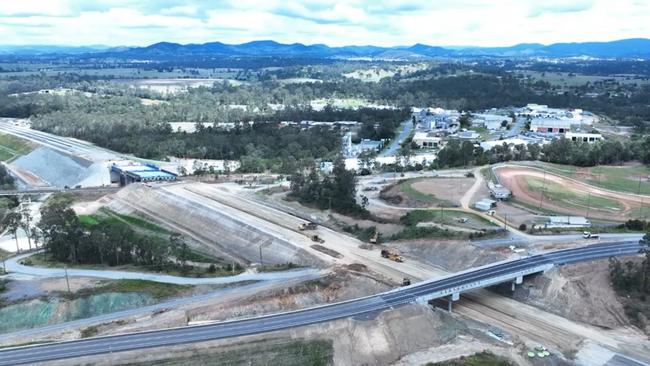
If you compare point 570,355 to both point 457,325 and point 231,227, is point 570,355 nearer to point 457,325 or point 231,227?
point 457,325

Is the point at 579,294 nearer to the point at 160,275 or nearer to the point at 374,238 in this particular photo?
the point at 374,238

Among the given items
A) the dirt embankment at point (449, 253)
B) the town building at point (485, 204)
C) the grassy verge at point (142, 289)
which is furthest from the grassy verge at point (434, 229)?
the grassy verge at point (142, 289)

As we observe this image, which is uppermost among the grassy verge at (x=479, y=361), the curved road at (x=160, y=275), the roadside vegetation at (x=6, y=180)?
the curved road at (x=160, y=275)

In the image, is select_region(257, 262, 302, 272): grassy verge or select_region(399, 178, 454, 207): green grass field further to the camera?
select_region(399, 178, 454, 207): green grass field

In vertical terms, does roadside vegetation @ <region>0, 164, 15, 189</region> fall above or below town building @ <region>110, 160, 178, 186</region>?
below

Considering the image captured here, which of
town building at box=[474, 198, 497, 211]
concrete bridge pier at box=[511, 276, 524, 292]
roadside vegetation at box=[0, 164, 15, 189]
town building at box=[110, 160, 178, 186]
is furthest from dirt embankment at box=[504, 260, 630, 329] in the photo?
roadside vegetation at box=[0, 164, 15, 189]

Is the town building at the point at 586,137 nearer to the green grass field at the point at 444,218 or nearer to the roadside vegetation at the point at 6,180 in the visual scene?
the green grass field at the point at 444,218

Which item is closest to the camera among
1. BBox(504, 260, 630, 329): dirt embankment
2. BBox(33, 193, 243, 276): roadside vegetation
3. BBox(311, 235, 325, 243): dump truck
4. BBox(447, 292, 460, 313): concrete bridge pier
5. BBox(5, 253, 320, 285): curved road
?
BBox(504, 260, 630, 329): dirt embankment

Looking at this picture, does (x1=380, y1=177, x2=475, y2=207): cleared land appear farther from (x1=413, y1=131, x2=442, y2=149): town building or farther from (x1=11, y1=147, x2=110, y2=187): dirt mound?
(x1=11, y1=147, x2=110, y2=187): dirt mound
